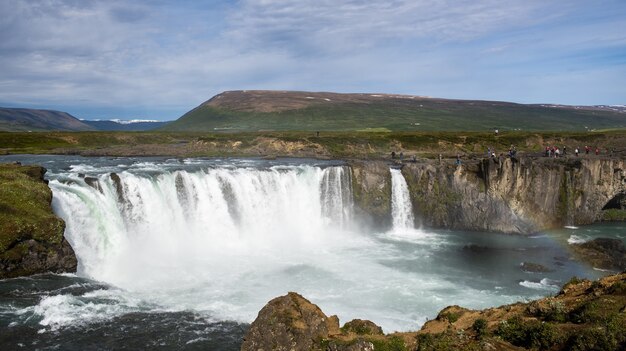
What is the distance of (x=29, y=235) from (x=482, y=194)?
1940 inches

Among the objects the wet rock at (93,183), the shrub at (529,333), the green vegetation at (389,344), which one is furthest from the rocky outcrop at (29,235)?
the shrub at (529,333)

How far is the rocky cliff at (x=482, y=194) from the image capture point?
57.5m

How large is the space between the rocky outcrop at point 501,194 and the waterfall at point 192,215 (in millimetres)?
10538

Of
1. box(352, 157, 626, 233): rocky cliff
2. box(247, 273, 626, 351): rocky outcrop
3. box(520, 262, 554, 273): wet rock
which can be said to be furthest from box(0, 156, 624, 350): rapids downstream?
box(247, 273, 626, 351): rocky outcrop

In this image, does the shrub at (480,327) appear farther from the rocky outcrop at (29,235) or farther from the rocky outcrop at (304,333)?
the rocky outcrop at (29,235)

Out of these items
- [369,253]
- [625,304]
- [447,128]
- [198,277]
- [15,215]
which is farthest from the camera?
[447,128]

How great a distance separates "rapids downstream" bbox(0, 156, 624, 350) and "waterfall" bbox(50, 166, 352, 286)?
125mm

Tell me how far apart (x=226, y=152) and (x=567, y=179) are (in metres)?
58.0

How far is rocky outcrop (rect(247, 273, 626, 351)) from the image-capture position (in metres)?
13.4

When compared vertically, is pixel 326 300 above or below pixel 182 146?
below

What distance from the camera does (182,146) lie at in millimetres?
91500

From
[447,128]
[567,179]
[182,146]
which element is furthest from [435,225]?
[447,128]

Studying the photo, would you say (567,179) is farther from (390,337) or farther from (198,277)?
(390,337)

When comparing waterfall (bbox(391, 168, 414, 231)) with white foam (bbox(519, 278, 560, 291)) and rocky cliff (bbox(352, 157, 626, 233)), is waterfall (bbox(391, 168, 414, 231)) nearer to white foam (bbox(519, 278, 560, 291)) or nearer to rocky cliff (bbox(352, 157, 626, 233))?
rocky cliff (bbox(352, 157, 626, 233))
